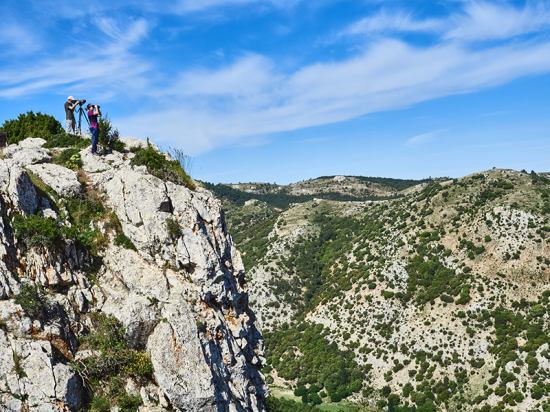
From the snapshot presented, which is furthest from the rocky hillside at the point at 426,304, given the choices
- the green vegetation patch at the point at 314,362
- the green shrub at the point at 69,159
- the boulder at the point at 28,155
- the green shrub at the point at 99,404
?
the boulder at the point at 28,155

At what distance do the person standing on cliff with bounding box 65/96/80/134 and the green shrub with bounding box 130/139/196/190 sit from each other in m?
8.27

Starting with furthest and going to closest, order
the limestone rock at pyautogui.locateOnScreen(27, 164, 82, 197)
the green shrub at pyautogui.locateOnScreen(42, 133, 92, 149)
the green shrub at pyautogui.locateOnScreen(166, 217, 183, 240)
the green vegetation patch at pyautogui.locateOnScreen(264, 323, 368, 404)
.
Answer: the green vegetation patch at pyautogui.locateOnScreen(264, 323, 368, 404)
the green shrub at pyautogui.locateOnScreen(42, 133, 92, 149)
the limestone rock at pyautogui.locateOnScreen(27, 164, 82, 197)
the green shrub at pyautogui.locateOnScreen(166, 217, 183, 240)

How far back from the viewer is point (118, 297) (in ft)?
57.9

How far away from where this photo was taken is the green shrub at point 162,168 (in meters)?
22.9

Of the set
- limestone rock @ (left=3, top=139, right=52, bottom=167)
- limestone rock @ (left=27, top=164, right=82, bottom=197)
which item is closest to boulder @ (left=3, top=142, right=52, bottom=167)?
limestone rock @ (left=3, top=139, right=52, bottom=167)

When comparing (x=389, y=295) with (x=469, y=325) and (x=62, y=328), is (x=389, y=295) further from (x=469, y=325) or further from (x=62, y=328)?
(x=62, y=328)

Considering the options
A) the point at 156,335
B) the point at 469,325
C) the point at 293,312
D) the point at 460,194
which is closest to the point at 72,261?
the point at 156,335

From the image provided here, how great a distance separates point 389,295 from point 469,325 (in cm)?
1796

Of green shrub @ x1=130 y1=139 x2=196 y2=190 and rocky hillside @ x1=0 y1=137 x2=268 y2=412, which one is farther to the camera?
green shrub @ x1=130 y1=139 x2=196 y2=190

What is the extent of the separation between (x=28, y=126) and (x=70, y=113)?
21.2ft

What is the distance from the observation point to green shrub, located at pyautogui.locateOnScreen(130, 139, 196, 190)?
2288cm

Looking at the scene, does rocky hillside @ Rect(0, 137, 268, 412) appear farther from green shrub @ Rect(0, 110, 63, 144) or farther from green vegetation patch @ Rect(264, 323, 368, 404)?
green vegetation patch @ Rect(264, 323, 368, 404)

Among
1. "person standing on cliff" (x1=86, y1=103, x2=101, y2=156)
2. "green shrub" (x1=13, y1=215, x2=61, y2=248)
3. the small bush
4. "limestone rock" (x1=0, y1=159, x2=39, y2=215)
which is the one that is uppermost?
"person standing on cliff" (x1=86, y1=103, x2=101, y2=156)

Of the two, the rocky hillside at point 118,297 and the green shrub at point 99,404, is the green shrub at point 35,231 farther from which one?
the green shrub at point 99,404
